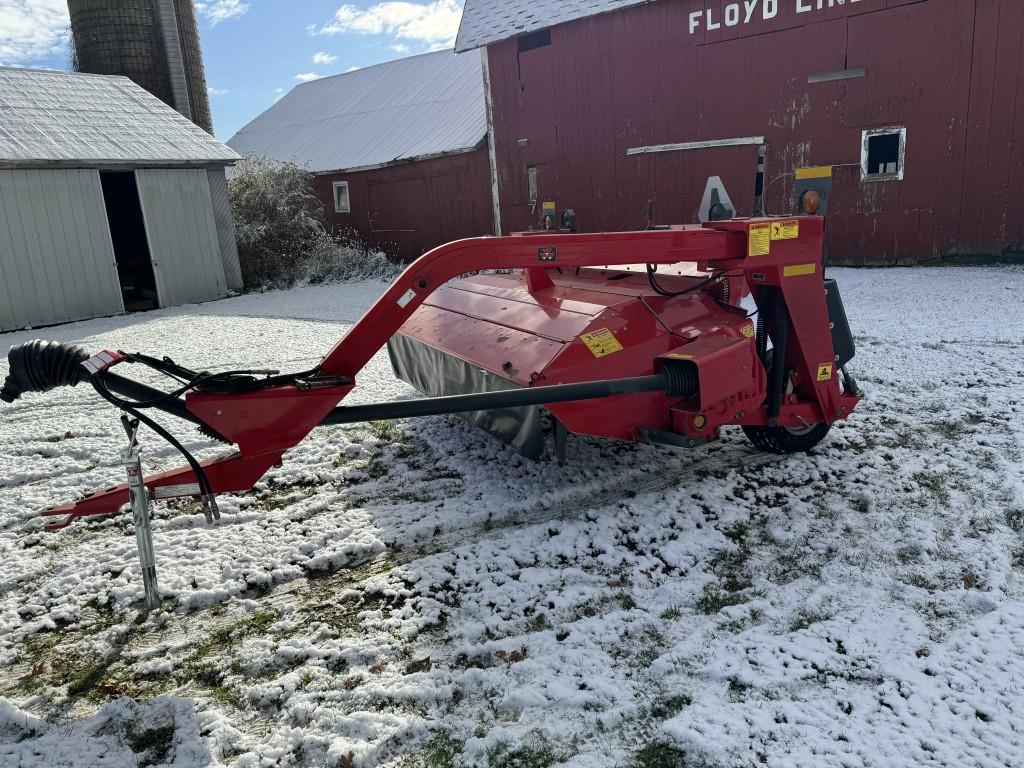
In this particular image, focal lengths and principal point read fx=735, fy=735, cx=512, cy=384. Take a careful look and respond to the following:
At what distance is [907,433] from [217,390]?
3.71 meters

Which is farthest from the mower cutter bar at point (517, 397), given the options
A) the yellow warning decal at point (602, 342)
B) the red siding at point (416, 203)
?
the red siding at point (416, 203)

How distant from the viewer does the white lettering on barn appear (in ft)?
33.3

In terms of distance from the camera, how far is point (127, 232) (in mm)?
14312

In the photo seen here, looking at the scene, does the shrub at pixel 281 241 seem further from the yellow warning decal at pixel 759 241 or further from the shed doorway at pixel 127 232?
the yellow warning decal at pixel 759 241

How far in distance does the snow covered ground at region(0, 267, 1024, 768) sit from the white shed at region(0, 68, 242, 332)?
7.43 m

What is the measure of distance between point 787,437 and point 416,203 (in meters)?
13.8

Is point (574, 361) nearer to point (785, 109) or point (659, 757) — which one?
point (659, 757)

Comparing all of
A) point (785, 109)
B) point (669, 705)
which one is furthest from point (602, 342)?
point (785, 109)

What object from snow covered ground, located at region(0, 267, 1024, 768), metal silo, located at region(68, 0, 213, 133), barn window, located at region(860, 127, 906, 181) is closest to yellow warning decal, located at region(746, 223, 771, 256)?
snow covered ground, located at region(0, 267, 1024, 768)

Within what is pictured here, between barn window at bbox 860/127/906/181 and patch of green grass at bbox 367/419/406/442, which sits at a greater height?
barn window at bbox 860/127/906/181

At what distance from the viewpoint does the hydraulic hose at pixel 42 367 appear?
7.98 ft

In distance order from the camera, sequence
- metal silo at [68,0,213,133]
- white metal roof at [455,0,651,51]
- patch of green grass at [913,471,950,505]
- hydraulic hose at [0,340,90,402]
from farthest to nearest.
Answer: metal silo at [68,0,213,133] → white metal roof at [455,0,651,51] → patch of green grass at [913,471,950,505] → hydraulic hose at [0,340,90,402]

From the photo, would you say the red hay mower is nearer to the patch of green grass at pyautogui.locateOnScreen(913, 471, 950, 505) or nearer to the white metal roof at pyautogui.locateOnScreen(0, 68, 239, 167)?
the patch of green grass at pyautogui.locateOnScreen(913, 471, 950, 505)

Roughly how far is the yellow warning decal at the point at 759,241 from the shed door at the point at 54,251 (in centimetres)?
1069
